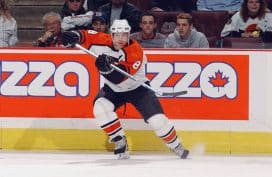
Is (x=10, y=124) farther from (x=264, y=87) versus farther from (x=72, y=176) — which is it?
(x=264, y=87)

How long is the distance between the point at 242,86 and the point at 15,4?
12.6 feet

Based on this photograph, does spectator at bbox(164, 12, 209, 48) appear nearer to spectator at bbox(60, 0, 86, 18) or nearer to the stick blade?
the stick blade

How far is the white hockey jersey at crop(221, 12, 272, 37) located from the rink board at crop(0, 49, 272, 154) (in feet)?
3.76

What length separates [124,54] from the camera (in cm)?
752

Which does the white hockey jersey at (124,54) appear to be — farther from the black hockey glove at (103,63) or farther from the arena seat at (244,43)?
the arena seat at (244,43)

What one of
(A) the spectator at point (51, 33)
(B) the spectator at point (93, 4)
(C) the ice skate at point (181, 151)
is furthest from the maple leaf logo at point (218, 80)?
(B) the spectator at point (93, 4)

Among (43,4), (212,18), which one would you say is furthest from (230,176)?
(43,4)

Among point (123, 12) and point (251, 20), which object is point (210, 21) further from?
point (123, 12)

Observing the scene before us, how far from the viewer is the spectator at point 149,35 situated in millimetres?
8672

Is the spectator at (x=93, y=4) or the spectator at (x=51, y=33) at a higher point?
the spectator at (x=93, y=4)

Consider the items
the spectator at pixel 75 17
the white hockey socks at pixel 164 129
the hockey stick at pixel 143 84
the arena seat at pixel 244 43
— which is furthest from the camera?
the spectator at pixel 75 17

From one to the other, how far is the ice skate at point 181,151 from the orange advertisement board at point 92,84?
0.40m

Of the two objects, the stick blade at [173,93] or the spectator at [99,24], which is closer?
the stick blade at [173,93]

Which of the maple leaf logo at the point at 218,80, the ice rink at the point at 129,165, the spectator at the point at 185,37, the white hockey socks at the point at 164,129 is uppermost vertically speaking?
the spectator at the point at 185,37
